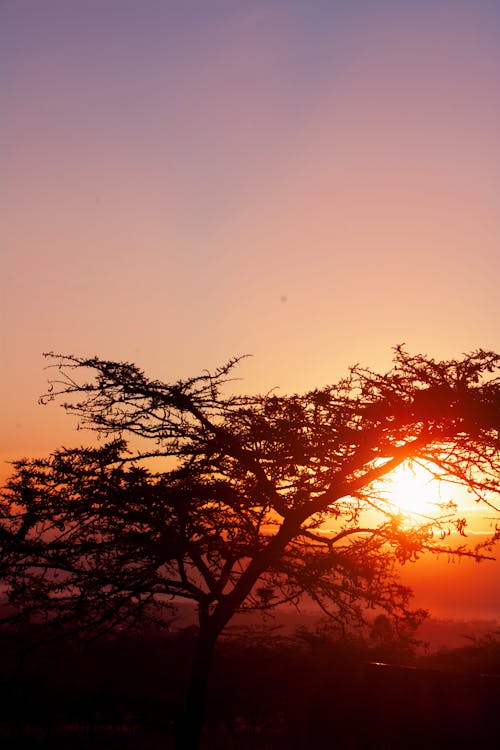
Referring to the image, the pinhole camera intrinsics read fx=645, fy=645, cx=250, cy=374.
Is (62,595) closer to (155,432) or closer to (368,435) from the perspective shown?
(155,432)

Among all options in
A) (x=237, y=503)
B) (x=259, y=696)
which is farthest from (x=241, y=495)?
(x=259, y=696)

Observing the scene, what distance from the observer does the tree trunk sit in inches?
354

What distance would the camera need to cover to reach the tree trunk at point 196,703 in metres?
9.00

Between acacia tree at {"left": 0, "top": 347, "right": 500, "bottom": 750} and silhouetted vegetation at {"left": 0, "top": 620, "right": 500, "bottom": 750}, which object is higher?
acacia tree at {"left": 0, "top": 347, "right": 500, "bottom": 750}

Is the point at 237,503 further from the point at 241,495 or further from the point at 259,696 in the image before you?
the point at 259,696

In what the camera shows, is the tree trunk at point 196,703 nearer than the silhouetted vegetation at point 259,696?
Yes

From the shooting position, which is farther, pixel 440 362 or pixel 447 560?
pixel 440 362

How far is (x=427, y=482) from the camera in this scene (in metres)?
8.38

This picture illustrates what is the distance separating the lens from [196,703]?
920cm

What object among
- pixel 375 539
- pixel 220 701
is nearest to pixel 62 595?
pixel 375 539

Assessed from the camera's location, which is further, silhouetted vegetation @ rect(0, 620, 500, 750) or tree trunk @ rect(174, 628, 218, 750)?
silhouetted vegetation @ rect(0, 620, 500, 750)

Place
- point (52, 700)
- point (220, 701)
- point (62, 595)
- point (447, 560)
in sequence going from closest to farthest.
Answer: point (447, 560) → point (62, 595) → point (220, 701) → point (52, 700)

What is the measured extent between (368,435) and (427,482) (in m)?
1.06

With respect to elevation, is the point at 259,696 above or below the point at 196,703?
below
